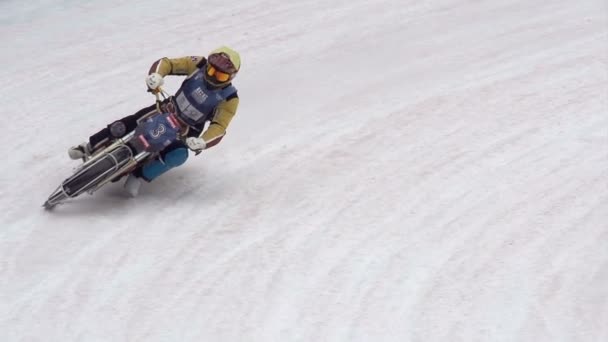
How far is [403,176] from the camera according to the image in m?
10.8

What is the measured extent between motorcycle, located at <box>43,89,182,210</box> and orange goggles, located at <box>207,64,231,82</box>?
0.61 metres

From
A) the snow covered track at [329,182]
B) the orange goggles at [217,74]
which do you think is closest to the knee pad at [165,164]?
the snow covered track at [329,182]

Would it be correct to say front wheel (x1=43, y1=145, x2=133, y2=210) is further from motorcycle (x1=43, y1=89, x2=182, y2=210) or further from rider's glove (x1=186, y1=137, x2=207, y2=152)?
rider's glove (x1=186, y1=137, x2=207, y2=152)

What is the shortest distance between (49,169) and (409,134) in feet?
13.1

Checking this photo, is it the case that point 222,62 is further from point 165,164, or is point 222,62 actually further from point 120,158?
point 120,158

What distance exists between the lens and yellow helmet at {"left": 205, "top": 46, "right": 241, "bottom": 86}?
32.3ft

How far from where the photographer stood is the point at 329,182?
34.9 feet

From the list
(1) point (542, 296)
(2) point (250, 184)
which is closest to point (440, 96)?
(2) point (250, 184)

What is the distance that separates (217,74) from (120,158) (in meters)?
1.23

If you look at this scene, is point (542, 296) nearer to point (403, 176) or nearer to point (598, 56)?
point (403, 176)

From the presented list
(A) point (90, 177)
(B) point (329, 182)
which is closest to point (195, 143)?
(A) point (90, 177)

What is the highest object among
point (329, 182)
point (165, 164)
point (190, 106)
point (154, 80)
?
point (154, 80)

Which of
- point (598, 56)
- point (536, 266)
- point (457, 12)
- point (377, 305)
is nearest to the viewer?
point (377, 305)

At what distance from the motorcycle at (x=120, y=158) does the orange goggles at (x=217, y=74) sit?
0.61m
